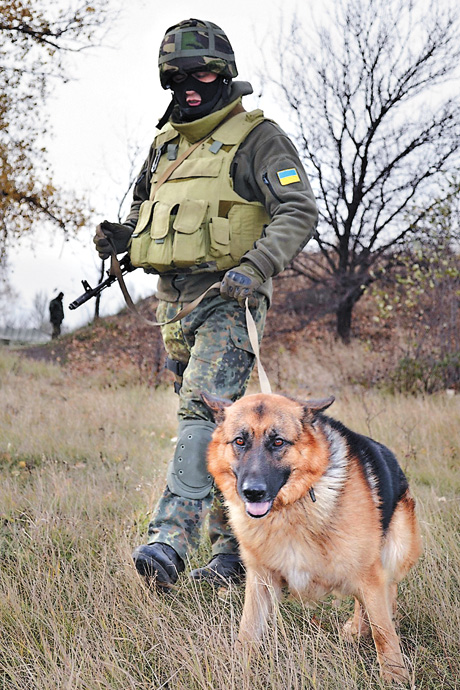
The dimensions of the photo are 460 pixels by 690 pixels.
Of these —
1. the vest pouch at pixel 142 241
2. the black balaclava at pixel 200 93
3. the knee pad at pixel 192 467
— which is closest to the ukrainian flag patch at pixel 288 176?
the black balaclava at pixel 200 93

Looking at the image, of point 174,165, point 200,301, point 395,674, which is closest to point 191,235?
point 200,301

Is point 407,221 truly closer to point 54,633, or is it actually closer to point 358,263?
point 358,263

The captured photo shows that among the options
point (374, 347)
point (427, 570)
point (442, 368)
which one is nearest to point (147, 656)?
point (427, 570)

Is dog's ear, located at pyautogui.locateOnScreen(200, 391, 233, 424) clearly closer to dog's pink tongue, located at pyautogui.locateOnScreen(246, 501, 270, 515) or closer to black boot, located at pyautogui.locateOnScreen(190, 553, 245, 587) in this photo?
dog's pink tongue, located at pyautogui.locateOnScreen(246, 501, 270, 515)

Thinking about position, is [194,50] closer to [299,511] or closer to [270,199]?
[270,199]

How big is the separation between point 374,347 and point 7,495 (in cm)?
1008

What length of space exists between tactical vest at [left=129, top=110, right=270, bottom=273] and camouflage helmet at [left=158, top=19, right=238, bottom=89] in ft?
0.94

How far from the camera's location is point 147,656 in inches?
88.4

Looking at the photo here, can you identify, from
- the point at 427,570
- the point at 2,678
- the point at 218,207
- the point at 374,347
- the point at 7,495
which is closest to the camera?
the point at 2,678

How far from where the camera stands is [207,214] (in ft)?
10.2

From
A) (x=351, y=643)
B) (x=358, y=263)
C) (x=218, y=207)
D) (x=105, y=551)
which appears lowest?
(x=351, y=643)

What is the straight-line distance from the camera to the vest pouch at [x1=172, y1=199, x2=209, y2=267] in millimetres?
3049

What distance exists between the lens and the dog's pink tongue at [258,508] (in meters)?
2.14

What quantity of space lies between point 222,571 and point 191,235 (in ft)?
5.46
